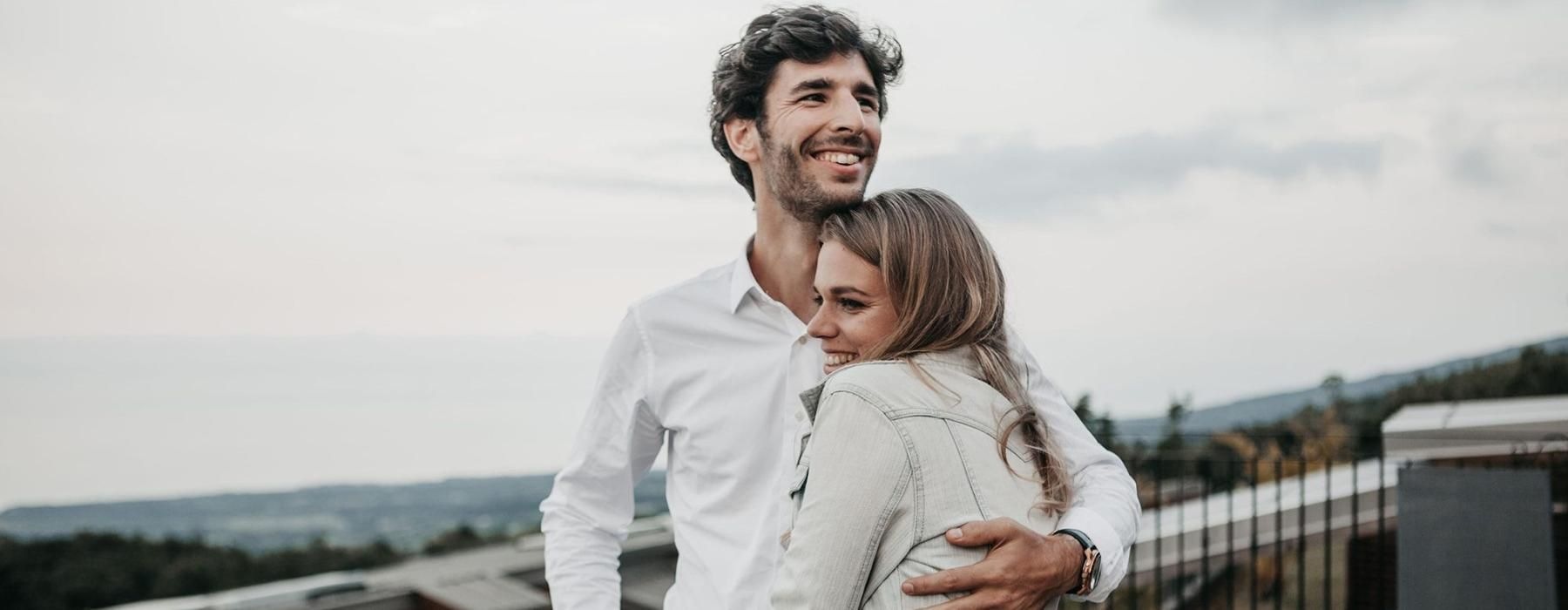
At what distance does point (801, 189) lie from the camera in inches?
63.9

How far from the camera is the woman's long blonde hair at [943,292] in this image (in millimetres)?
1282

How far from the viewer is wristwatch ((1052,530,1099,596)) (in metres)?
1.30

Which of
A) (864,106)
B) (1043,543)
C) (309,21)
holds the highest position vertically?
(309,21)

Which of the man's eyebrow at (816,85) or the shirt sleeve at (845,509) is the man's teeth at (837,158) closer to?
the man's eyebrow at (816,85)

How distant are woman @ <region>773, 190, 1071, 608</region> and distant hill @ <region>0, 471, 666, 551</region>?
16.3ft

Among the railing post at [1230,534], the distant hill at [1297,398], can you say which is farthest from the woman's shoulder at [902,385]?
the distant hill at [1297,398]

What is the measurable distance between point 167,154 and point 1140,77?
7815mm

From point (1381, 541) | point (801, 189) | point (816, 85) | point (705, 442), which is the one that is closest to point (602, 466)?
point (705, 442)

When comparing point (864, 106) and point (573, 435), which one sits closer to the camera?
point (864, 106)

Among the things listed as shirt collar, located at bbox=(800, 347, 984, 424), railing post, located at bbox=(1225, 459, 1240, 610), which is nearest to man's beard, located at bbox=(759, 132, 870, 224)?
shirt collar, located at bbox=(800, 347, 984, 424)

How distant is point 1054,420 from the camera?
1.53 metres

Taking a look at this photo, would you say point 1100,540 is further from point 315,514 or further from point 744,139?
point 315,514

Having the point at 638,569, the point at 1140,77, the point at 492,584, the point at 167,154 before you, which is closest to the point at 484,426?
the point at 167,154

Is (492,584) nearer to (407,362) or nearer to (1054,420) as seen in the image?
(1054,420)
